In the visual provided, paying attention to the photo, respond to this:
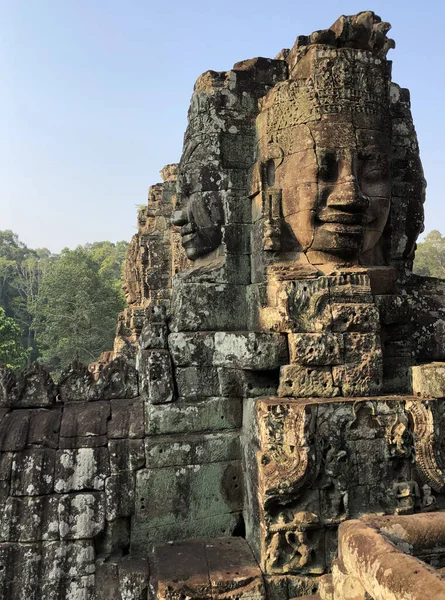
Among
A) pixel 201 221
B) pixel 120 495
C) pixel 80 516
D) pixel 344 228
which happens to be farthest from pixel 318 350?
pixel 80 516

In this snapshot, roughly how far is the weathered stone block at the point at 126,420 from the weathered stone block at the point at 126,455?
0.20 feet

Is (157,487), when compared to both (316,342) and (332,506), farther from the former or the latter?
(316,342)

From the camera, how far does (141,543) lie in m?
3.99

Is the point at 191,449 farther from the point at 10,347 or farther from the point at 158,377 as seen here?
the point at 10,347

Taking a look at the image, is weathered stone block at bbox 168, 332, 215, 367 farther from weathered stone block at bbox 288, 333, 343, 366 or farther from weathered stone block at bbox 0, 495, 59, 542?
weathered stone block at bbox 0, 495, 59, 542

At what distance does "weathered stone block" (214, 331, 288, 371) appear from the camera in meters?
4.09

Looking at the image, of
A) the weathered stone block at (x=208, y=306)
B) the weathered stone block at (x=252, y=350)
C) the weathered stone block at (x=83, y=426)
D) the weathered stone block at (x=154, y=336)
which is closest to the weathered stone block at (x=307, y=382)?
the weathered stone block at (x=252, y=350)

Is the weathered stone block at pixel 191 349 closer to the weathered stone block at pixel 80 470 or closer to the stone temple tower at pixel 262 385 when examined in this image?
the stone temple tower at pixel 262 385

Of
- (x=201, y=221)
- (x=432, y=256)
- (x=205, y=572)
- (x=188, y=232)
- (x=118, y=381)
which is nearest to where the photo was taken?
(x=205, y=572)

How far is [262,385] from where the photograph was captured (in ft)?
13.9

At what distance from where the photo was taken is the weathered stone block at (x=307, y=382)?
395 cm

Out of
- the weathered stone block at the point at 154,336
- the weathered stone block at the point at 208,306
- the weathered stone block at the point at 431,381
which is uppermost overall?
the weathered stone block at the point at 208,306

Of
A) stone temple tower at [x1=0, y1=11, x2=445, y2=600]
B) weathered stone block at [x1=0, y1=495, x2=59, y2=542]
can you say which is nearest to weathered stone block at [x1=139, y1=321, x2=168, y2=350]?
stone temple tower at [x1=0, y1=11, x2=445, y2=600]

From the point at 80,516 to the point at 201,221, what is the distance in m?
2.74
